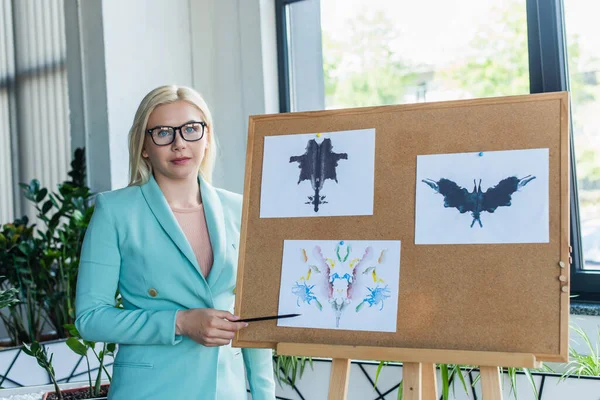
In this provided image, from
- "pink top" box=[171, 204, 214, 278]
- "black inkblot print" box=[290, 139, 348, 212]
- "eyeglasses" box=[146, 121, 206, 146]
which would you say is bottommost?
"pink top" box=[171, 204, 214, 278]

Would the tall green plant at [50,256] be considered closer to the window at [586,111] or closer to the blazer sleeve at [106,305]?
the blazer sleeve at [106,305]

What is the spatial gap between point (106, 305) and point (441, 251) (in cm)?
82

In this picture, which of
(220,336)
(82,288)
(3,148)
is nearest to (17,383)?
(82,288)

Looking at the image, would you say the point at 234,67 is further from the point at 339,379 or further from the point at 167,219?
the point at 339,379

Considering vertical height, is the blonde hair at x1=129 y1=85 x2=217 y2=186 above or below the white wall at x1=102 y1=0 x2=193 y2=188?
below

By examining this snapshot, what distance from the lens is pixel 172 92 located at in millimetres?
1717

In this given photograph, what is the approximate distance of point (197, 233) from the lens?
5.66 feet

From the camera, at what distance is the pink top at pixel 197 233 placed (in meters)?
1.71

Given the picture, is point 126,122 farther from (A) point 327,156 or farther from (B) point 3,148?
(B) point 3,148

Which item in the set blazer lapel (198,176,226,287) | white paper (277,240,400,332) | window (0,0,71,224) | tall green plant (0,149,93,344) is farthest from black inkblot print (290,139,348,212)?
window (0,0,71,224)

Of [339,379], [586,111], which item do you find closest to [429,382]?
[339,379]

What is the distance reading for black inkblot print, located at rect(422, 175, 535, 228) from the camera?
1.52 metres

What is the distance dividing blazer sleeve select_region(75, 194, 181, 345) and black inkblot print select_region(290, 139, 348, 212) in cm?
47

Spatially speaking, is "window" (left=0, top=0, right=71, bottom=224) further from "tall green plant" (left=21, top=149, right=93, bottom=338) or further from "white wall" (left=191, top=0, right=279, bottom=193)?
"white wall" (left=191, top=0, right=279, bottom=193)
